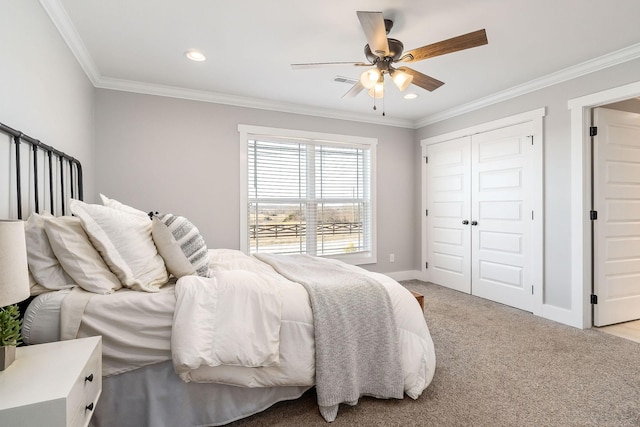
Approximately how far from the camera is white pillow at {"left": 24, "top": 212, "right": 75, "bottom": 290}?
4.88 ft

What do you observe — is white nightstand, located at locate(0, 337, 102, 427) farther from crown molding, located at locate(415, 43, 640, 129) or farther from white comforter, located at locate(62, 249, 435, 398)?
crown molding, located at locate(415, 43, 640, 129)

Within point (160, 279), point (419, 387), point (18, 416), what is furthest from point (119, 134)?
point (419, 387)

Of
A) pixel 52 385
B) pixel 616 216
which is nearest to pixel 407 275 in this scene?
pixel 616 216

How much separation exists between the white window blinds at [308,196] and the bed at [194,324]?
2.15 metres

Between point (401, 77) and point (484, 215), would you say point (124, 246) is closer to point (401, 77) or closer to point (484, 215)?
point (401, 77)

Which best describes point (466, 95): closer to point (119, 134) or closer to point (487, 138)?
point (487, 138)

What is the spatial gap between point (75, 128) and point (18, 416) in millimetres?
2488

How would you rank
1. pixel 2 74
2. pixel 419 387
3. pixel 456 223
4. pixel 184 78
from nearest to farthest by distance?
pixel 2 74 < pixel 419 387 < pixel 184 78 < pixel 456 223

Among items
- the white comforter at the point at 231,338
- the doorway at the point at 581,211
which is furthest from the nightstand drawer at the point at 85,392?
the doorway at the point at 581,211

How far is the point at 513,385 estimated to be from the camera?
2080 mm

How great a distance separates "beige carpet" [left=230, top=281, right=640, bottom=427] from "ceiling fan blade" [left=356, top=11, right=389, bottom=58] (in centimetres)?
220

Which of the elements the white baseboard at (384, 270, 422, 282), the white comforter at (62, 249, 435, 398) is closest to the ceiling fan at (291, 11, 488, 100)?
the white comforter at (62, 249, 435, 398)

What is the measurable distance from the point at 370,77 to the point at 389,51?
21cm

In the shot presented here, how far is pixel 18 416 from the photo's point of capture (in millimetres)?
900
